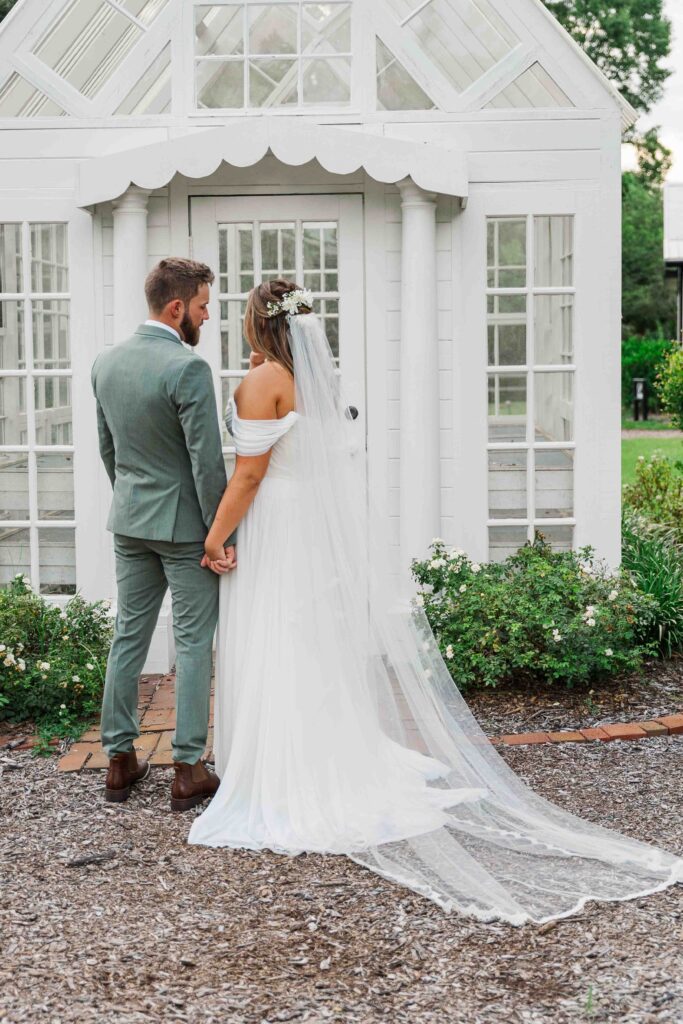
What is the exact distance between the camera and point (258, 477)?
191 inches

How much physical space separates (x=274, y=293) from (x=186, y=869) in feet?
6.96

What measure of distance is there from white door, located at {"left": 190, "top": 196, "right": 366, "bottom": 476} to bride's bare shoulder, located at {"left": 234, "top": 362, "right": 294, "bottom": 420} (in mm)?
2236

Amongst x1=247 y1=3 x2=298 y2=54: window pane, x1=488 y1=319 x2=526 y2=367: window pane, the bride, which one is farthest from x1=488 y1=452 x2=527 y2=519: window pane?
x1=247 y1=3 x2=298 y2=54: window pane

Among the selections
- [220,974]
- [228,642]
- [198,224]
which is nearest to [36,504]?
[198,224]

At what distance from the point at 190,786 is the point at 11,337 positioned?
10.8 feet

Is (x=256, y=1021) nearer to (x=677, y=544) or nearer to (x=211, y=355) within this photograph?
(x=211, y=355)

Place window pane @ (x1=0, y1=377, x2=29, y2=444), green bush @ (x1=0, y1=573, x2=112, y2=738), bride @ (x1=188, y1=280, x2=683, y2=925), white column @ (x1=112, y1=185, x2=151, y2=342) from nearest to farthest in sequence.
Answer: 1. bride @ (x1=188, y1=280, x2=683, y2=925)
2. green bush @ (x1=0, y1=573, x2=112, y2=738)
3. white column @ (x1=112, y1=185, x2=151, y2=342)
4. window pane @ (x1=0, y1=377, x2=29, y2=444)

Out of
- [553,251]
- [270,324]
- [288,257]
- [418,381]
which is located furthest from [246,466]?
[553,251]

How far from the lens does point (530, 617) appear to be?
6.25m

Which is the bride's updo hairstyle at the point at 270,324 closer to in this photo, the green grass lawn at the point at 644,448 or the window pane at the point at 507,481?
the window pane at the point at 507,481

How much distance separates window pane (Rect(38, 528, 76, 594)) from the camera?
721cm

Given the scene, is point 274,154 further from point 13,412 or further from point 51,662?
point 51,662

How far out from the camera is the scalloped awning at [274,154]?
6578mm

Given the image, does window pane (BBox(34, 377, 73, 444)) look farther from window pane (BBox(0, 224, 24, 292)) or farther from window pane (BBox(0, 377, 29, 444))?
window pane (BBox(0, 224, 24, 292))
